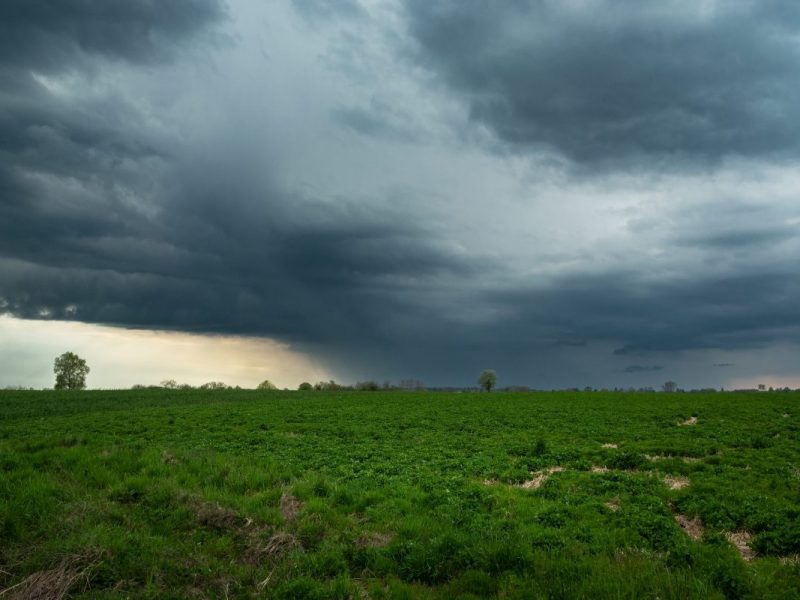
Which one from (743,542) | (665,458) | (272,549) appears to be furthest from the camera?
(665,458)

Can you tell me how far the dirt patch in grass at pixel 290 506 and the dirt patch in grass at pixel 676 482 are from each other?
11.9 meters

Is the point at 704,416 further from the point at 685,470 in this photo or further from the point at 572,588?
the point at 572,588

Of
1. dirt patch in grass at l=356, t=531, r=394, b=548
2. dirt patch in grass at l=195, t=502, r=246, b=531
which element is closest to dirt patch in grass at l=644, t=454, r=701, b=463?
dirt patch in grass at l=356, t=531, r=394, b=548

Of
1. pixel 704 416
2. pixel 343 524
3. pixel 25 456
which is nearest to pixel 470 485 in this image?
pixel 343 524

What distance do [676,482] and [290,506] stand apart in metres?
13.1

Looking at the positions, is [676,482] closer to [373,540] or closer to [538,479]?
[538,479]

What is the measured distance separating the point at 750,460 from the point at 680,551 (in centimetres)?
1334

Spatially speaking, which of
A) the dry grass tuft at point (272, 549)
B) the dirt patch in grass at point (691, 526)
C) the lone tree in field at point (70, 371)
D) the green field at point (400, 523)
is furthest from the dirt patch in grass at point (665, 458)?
the lone tree in field at point (70, 371)

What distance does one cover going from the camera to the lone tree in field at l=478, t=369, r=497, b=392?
160m

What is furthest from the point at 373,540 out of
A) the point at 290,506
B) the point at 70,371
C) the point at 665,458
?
the point at 70,371

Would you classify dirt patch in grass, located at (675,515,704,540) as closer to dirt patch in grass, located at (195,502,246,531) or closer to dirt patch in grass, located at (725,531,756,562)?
dirt patch in grass, located at (725,531,756,562)

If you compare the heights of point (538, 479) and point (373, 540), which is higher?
point (538, 479)

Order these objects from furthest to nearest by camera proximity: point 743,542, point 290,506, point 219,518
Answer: point 290,506 < point 219,518 < point 743,542

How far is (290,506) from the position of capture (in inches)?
531
